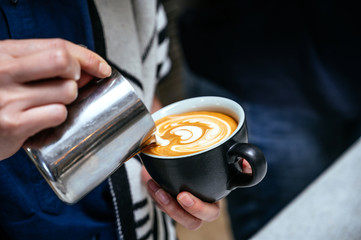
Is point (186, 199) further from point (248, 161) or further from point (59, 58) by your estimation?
point (59, 58)

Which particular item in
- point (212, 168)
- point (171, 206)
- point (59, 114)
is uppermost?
point (59, 114)

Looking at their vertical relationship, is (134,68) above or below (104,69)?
below

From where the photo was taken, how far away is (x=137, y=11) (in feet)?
2.46

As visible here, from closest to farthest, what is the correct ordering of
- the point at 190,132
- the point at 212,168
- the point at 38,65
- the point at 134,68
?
1. the point at 38,65
2. the point at 212,168
3. the point at 190,132
4. the point at 134,68

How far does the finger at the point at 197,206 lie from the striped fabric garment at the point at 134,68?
0.18 metres

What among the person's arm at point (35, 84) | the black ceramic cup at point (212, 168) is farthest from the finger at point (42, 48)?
the black ceramic cup at point (212, 168)

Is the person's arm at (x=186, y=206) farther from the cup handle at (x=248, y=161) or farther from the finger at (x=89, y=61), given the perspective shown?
the finger at (x=89, y=61)

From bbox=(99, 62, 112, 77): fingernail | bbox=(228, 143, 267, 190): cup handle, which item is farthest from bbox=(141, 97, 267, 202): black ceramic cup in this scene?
bbox=(99, 62, 112, 77): fingernail


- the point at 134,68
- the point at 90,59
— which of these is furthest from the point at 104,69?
the point at 134,68

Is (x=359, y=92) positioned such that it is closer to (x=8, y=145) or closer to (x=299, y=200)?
(x=299, y=200)

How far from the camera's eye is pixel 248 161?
45 centimetres

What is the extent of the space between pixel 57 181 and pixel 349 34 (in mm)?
1164

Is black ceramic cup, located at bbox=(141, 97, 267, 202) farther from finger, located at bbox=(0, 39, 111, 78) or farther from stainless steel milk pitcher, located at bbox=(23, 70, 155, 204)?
finger, located at bbox=(0, 39, 111, 78)

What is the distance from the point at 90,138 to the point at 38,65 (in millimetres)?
102
